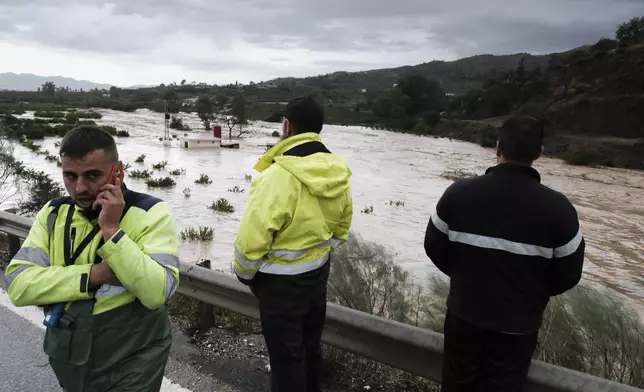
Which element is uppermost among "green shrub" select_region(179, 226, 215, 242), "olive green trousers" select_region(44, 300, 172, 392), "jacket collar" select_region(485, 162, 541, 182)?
"jacket collar" select_region(485, 162, 541, 182)

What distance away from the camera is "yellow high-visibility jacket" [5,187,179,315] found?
6.98ft

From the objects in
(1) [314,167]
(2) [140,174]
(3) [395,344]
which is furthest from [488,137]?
(1) [314,167]

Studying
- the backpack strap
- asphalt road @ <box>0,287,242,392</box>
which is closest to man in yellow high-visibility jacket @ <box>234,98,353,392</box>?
asphalt road @ <box>0,287,242,392</box>

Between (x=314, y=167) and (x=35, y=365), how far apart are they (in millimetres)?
2641

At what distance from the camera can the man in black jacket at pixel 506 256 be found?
2469 millimetres

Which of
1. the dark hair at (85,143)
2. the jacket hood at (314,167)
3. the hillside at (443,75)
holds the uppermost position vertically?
the hillside at (443,75)

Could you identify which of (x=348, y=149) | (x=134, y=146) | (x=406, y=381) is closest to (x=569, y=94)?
(x=348, y=149)

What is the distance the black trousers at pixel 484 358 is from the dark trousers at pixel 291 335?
0.80 meters

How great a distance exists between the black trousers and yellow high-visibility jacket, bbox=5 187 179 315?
56.6 inches

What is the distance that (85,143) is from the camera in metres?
2.19

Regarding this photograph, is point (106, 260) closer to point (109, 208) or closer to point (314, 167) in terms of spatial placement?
point (109, 208)

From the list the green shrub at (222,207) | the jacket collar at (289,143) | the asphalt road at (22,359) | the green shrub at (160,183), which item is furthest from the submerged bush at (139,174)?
the jacket collar at (289,143)

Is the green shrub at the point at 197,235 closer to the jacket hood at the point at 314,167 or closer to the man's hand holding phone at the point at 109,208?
the jacket hood at the point at 314,167

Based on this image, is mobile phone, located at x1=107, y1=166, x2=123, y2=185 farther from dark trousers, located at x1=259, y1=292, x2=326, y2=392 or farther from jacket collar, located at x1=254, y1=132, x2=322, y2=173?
dark trousers, located at x1=259, y1=292, x2=326, y2=392
